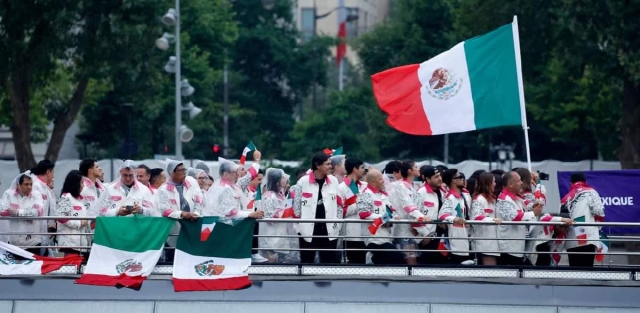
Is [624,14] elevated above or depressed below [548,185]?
above

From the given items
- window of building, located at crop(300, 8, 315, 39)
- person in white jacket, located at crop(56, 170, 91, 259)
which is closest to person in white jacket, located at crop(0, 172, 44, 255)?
person in white jacket, located at crop(56, 170, 91, 259)

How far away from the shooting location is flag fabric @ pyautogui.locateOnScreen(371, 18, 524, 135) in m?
16.1

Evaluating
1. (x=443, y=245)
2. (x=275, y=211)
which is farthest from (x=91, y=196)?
(x=443, y=245)

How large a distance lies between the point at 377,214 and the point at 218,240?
69.7 inches

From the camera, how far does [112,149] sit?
5475cm

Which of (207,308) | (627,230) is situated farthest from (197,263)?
(627,230)

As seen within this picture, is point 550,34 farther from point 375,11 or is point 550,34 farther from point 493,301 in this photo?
point 375,11

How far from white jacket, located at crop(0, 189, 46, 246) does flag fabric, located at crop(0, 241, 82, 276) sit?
67cm

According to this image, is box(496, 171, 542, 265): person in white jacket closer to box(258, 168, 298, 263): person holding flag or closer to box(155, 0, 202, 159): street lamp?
box(258, 168, 298, 263): person holding flag

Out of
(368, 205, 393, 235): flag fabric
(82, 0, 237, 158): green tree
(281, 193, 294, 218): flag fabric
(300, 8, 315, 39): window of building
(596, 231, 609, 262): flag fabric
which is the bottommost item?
(596, 231, 609, 262): flag fabric

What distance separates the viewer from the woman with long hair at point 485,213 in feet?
49.2

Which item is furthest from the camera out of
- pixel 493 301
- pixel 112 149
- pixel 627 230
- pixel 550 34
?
pixel 112 149

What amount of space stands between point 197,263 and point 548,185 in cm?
1966

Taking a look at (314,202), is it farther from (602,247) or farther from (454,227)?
(602,247)
